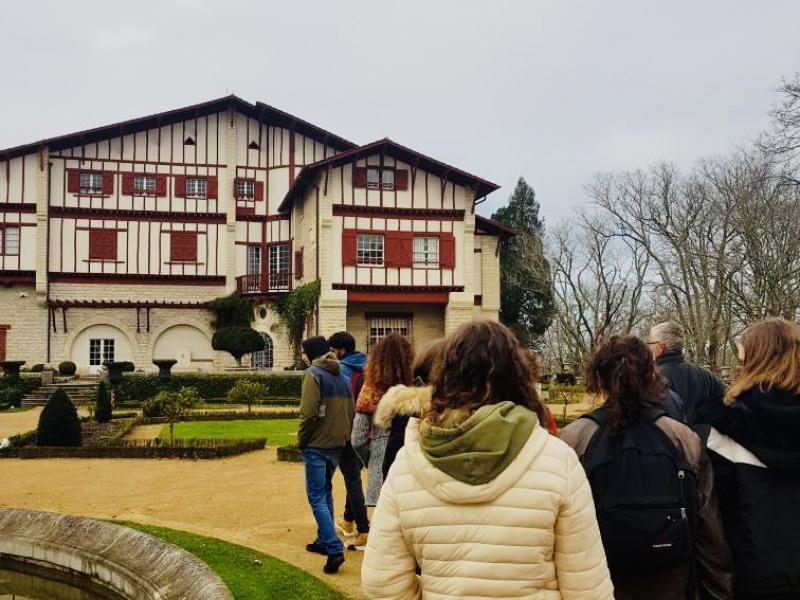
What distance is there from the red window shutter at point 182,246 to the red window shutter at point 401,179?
10059 millimetres

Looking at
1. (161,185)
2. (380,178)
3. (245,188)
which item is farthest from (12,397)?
(380,178)

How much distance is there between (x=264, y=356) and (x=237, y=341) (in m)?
2.89

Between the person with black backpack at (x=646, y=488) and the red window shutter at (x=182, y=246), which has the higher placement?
the red window shutter at (x=182, y=246)

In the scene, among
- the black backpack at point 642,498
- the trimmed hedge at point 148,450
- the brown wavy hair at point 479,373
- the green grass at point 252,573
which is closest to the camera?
the brown wavy hair at point 479,373

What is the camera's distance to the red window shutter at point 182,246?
112 ft

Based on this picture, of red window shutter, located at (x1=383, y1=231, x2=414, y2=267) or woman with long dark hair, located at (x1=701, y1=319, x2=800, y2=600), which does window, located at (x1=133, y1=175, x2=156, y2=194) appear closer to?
red window shutter, located at (x1=383, y1=231, x2=414, y2=267)

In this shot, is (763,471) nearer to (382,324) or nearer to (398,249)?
(398,249)

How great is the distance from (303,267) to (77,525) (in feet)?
85.0

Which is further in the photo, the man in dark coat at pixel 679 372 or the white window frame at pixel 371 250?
A: the white window frame at pixel 371 250

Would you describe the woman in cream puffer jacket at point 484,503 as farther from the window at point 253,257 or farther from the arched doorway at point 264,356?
the window at point 253,257

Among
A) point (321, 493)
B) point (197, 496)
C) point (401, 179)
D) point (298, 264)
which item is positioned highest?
point (401, 179)

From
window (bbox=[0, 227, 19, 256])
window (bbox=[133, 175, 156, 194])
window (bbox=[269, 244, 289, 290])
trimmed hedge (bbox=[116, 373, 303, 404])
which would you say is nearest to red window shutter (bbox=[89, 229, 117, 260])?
window (bbox=[133, 175, 156, 194])

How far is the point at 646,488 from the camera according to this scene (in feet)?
10.3

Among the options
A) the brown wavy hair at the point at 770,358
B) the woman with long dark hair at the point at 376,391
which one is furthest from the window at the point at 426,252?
the brown wavy hair at the point at 770,358
